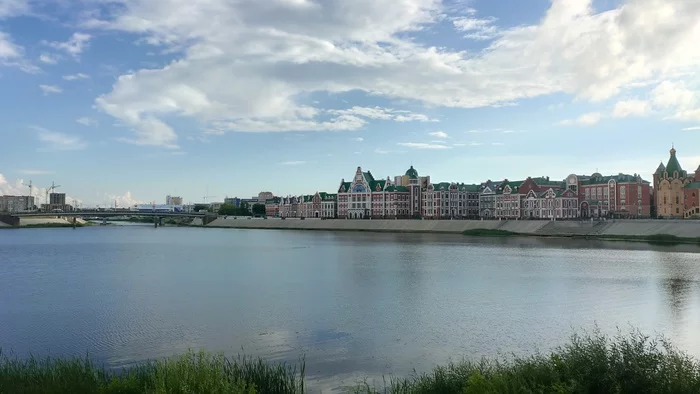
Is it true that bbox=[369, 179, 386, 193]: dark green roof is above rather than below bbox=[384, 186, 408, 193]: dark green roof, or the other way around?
above

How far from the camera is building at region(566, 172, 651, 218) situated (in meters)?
107

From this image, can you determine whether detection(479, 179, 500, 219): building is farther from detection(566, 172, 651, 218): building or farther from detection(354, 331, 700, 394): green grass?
detection(354, 331, 700, 394): green grass

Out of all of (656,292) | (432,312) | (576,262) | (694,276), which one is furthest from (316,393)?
(576,262)

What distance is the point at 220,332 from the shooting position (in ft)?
70.6

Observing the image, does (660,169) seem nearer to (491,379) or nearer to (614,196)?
(614,196)

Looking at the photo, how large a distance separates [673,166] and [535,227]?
102ft

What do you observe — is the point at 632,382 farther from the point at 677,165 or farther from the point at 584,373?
the point at 677,165

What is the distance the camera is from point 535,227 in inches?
3841

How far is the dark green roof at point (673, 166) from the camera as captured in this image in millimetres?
102500

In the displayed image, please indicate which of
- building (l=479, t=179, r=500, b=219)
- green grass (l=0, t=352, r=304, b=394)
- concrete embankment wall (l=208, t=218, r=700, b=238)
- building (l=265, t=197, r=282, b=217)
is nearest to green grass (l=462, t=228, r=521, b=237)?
concrete embankment wall (l=208, t=218, r=700, b=238)

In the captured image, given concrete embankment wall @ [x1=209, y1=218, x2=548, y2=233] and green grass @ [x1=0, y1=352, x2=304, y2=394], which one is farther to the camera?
concrete embankment wall @ [x1=209, y1=218, x2=548, y2=233]

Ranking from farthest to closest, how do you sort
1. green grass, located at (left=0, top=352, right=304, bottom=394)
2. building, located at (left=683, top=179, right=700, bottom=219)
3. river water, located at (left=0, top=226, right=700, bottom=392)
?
1. building, located at (left=683, top=179, right=700, bottom=219)
2. river water, located at (left=0, top=226, right=700, bottom=392)
3. green grass, located at (left=0, top=352, right=304, bottom=394)

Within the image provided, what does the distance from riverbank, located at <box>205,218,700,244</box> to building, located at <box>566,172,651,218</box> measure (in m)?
16.1

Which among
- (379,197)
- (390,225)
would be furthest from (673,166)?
(379,197)
